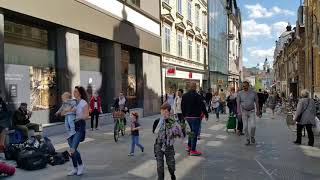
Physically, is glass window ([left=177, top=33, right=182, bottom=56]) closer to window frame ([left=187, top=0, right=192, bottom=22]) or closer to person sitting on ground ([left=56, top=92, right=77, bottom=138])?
window frame ([left=187, top=0, right=192, bottom=22])

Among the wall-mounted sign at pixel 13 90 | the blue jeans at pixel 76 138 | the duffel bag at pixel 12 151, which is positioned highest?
the wall-mounted sign at pixel 13 90

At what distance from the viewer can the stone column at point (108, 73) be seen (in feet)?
68.2

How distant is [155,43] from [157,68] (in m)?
1.61

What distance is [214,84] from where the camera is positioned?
49.0 m

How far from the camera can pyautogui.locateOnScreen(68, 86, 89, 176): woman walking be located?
27.1ft

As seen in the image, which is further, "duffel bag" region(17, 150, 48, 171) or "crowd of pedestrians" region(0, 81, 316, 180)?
"duffel bag" region(17, 150, 48, 171)

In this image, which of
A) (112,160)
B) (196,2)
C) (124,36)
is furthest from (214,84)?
(112,160)

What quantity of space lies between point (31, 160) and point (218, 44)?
1790 inches

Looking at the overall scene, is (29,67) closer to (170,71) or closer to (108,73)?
(108,73)

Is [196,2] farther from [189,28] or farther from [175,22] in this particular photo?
[175,22]

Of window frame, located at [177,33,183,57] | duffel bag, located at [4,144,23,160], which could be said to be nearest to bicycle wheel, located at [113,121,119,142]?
duffel bag, located at [4,144,23,160]

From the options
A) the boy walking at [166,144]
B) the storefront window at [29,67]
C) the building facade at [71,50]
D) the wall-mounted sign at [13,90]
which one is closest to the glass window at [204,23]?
the building facade at [71,50]

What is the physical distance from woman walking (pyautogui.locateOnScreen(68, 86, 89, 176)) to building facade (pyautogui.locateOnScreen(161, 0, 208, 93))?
56.1 feet

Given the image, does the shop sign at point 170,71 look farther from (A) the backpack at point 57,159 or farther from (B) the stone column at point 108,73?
(A) the backpack at point 57,159
